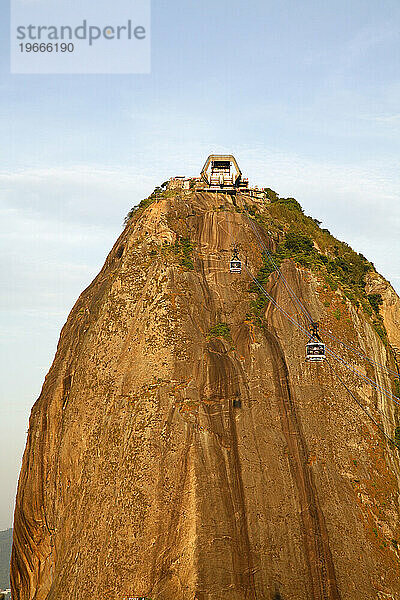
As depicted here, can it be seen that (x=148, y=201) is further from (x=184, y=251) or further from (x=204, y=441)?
(x=204, y=441)

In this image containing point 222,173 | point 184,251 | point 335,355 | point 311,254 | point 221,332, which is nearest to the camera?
point 221,332

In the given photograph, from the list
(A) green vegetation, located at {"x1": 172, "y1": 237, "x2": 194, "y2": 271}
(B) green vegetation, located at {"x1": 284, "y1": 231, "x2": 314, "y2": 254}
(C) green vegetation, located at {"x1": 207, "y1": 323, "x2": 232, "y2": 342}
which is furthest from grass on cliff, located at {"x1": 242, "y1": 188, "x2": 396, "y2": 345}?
(A) green vegetation, located at {"x1": 172, "y1": 237, "x2": 194, "y2": 271}

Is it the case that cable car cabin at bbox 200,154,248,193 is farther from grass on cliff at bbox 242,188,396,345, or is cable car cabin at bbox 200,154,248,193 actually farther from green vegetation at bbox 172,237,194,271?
green vegetation at bbox 172,237,194,271

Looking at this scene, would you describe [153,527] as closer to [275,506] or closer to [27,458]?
[275,506]

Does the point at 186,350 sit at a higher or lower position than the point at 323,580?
higher

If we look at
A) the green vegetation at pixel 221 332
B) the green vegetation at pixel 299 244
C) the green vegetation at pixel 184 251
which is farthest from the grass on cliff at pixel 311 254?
the green vegetation at pixel 184 251

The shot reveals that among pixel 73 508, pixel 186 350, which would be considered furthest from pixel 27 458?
pixel 186 350

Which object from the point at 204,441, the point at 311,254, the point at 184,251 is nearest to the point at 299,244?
the point at 311,254
